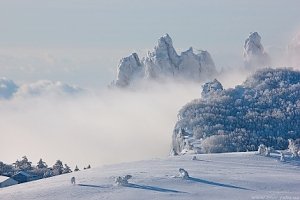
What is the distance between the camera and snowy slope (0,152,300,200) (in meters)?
98.6

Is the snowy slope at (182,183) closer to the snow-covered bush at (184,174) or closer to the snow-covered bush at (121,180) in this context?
the snow-covered bush at (121,180)

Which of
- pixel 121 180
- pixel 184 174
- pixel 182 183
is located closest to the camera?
pixel 182 183

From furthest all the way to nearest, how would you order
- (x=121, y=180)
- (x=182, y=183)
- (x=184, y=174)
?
(x=184, y=174)
(x=121, y=180)
(x=182, y=183)

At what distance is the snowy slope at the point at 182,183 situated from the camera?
98625 millimetres

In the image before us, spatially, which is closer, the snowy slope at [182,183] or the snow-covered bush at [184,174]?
the snowy slope at [182,183]

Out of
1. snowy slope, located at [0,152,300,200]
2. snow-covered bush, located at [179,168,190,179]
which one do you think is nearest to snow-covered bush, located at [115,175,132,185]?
snowy slope, located at [0,152,300,200]

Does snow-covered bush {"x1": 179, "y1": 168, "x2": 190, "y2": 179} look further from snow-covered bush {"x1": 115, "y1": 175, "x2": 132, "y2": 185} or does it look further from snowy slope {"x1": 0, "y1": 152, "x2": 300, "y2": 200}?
snow-covered bush {"x1": 115, "y1": 175, "x2": 132, "y2": 185}

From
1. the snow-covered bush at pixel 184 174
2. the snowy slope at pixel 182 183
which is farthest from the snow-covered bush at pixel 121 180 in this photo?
the snow-covered bush at pixel 184 174

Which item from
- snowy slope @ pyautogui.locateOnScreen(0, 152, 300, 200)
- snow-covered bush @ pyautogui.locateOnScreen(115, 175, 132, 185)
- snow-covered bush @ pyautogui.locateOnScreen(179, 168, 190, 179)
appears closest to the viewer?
snowy slope @ pyautogui.locateOnScreen(0, 152, 300, 200)

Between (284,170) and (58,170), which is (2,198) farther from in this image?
(58,170)

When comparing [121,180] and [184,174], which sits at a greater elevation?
[184,174]

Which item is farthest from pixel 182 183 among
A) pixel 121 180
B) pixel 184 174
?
pixel 121 180

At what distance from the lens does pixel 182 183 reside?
105 meters

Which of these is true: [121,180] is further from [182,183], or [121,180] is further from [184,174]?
[184,174]
